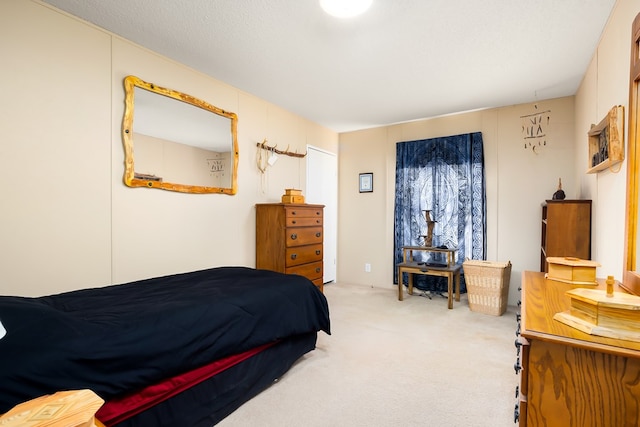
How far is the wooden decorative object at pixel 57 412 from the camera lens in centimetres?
68

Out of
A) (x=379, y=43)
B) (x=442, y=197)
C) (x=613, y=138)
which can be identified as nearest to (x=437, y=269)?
(x=442, y=197)

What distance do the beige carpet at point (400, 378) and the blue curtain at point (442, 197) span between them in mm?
999

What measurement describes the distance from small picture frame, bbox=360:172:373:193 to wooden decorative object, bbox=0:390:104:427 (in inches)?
169

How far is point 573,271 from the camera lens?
1553 mm

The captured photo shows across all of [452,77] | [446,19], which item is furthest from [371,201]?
[446,19]

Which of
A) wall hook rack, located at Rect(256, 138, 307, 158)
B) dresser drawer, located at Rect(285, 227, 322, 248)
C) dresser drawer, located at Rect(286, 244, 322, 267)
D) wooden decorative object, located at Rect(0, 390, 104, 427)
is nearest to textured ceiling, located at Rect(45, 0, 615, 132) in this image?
wall hook rack, located at Rect(256, 138, 307, 158)

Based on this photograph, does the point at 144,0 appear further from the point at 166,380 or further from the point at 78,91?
the point at 166,380

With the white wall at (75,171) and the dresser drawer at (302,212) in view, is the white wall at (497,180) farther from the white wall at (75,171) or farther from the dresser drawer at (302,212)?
the white wall at (75,171)

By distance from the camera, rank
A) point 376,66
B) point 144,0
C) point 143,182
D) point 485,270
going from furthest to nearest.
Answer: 1. point 485,270
2. point 376,66
3. point 143,182
4. point 144,0

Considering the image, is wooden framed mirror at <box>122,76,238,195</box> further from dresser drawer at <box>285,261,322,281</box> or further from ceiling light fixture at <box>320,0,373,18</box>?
ceiling light fixture at <box>320,0,373,18</box>

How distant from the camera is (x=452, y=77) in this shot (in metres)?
2.91

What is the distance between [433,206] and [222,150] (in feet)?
9.27

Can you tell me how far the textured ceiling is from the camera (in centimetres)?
195

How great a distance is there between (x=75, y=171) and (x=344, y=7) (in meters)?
2.08
